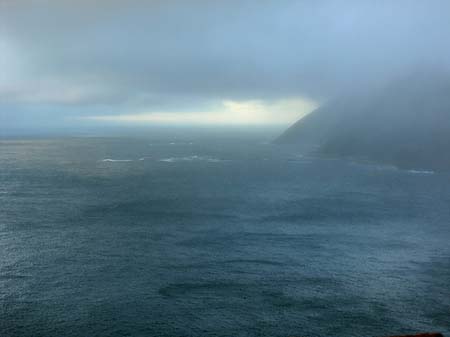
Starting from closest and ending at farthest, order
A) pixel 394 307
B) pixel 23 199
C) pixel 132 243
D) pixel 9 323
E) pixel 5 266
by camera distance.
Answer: pixel 9 323, pixel 394 307, pixel 5 266, pixel 132 243, pixel 23 199

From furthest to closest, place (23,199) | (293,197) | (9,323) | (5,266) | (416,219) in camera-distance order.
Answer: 1. (293,197)
2. (23,199)
3. (416,219)
4. (5,266)
5. (9,323)

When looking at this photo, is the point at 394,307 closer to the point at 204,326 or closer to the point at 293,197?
the point at 204,326

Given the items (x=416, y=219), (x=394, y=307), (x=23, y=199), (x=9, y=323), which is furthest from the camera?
(x=23, y=199)

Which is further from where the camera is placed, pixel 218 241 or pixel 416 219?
pixel 416 219

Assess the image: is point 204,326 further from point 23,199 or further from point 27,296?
point 23,199

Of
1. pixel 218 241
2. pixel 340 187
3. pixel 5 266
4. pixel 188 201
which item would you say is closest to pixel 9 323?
pixel 5 266

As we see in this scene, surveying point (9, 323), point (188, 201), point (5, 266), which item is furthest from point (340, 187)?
point (9, 323)
